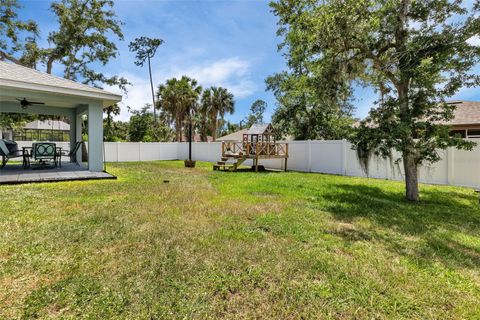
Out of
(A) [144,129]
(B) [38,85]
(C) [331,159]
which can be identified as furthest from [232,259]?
(A) [144,129]

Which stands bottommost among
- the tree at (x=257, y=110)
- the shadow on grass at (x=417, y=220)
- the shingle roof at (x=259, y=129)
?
the shadow on grass at (x=417, y=220)

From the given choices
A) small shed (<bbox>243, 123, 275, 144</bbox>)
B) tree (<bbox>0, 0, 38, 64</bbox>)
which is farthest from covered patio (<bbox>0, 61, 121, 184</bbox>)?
tree (<bbox>0, 0, 38, 64</bbox>)

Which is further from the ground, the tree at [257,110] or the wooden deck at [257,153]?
the tree at [257,110]

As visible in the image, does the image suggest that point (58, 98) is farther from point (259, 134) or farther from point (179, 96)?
point (179, 96)

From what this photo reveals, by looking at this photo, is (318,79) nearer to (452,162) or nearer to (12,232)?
(452,162)

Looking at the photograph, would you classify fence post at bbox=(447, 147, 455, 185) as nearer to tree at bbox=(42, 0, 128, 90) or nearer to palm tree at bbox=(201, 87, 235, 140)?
tree at bbox=(42, 0, 128, 90)

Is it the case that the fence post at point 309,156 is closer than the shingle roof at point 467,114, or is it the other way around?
the fence post at point 309,156

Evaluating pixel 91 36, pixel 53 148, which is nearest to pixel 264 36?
pixel 53 148

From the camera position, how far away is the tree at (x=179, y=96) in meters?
28.9

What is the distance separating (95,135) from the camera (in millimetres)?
8727

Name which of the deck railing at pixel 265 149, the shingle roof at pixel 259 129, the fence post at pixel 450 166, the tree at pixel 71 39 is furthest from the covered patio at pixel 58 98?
the fence post at pixel 450 166

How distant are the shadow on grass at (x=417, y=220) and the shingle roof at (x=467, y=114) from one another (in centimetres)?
958

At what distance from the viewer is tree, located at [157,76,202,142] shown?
28859 mm

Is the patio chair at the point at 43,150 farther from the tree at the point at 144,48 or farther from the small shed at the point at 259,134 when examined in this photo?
the tree at the point at 144,48
